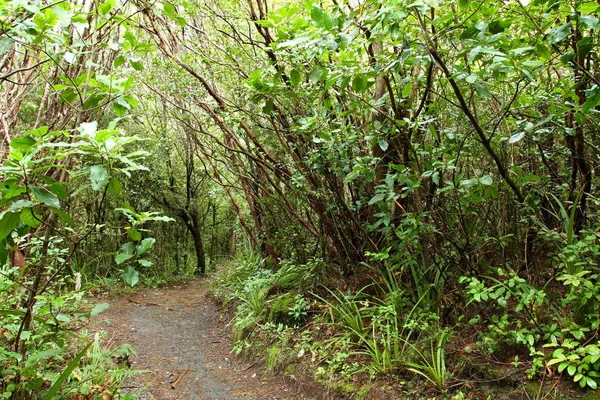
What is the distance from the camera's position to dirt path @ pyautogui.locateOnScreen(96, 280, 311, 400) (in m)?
3.92

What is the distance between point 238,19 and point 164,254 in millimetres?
7979

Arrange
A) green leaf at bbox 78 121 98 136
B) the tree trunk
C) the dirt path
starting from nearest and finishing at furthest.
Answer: green leaf at bbox 78 121 98 136 → the dirt path → the tree trunk

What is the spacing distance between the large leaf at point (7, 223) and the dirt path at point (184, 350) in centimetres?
214

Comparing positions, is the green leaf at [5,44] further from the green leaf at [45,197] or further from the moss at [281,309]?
the moss at [281,309]

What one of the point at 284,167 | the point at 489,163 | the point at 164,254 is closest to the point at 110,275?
the point at 164,254

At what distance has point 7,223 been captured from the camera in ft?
4.92

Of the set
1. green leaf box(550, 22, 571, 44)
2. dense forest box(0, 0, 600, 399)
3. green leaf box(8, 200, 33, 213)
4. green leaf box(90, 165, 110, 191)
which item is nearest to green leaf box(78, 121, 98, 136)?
dense forest box(0, 0, 600, 399)

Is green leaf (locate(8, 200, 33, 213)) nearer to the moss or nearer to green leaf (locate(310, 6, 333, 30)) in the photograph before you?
green leaf (locate(310, 6, 333, 30))

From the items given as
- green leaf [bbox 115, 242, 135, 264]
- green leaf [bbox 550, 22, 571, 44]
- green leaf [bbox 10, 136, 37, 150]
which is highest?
green leaf [bbox 10, 136, 37, 150]

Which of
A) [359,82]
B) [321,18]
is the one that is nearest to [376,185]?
[359,82]

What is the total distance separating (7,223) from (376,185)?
310 centimetres

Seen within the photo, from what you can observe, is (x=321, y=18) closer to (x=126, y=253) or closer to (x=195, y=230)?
(x=126, y=253)

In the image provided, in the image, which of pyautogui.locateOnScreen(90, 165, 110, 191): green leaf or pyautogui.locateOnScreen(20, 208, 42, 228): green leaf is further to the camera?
pyautogui.locateOnScreen(20, 208, 42, 228): green leaf

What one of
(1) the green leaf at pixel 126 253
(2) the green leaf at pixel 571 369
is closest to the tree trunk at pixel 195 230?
(1) the green leaf at pixel 126 253
